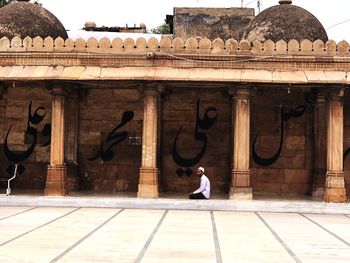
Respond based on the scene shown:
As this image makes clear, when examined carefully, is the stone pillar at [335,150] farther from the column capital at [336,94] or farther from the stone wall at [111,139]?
the stone wall at [111,139]

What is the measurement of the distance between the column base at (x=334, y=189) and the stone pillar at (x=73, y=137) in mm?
6711

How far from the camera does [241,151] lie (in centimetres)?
1338

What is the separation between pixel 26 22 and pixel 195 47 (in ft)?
17.4

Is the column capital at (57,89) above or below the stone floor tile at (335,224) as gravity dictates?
above

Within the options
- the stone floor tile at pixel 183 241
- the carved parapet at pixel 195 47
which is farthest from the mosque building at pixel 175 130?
the stone floor tile at pixel 183 241

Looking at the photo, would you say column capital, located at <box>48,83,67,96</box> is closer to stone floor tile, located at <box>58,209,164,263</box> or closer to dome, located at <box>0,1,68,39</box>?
dome, located at <box>0,1,68,39</box>

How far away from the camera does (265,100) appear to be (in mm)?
15438

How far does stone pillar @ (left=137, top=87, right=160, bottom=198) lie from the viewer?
1334cm

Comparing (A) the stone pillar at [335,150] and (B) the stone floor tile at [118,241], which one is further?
(A) the stone pillar at [335,150]

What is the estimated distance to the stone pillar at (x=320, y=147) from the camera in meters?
14.8

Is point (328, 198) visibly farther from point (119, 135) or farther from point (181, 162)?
point (119, 135)

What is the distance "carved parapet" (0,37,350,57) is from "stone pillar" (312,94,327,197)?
1.71 meters

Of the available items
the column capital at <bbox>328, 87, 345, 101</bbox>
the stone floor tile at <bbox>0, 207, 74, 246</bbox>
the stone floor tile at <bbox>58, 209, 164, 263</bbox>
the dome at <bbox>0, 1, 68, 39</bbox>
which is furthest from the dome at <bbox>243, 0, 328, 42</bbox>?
the stone floor tile at <bbox>0, 207, 74, 246</bbox>

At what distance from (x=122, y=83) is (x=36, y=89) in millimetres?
2932
